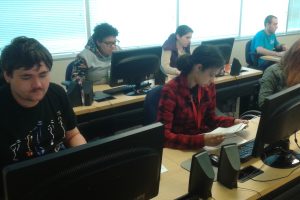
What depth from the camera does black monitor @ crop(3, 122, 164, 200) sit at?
27.5 inches

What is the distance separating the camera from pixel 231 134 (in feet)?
5.51

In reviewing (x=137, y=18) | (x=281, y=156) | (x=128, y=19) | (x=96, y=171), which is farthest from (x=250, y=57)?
(x=96, y=171)

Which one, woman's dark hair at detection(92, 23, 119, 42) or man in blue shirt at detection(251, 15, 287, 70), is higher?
woman's dark hair at detection(92, 23, 119, 42)

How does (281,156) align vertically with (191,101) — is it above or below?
below

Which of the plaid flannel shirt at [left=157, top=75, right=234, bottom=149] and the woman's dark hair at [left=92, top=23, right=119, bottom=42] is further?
the woman's dark hair at [left=92, top=23, right=119, bottom=42]

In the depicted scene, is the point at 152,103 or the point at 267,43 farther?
the point at 267,43

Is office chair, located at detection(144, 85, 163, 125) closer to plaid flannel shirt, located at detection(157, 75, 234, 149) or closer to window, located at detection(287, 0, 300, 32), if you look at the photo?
plaid flannel shirt, located at detection(157, 75, 234, 149)

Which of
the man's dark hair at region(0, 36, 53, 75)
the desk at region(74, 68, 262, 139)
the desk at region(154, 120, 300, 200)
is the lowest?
the desk at region(74, 68, 262, 139)

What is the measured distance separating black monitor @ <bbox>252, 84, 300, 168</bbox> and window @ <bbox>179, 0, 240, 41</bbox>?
3520 millimetres

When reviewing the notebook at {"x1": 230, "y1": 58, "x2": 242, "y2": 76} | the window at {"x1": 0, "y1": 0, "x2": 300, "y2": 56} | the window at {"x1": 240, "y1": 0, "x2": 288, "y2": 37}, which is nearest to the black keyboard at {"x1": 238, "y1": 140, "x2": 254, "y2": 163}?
the notebook at {"x1": 230, "y1": 58, "x2": 242, "y2": 76}

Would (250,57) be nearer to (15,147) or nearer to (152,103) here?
(152,103)

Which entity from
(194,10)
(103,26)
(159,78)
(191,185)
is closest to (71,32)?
(103,26)

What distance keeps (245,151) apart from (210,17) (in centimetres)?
386

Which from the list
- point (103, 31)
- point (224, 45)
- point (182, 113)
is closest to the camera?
point (182, 113)
